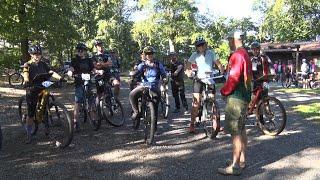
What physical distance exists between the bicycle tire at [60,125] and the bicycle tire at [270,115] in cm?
369

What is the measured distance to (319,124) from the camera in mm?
10336

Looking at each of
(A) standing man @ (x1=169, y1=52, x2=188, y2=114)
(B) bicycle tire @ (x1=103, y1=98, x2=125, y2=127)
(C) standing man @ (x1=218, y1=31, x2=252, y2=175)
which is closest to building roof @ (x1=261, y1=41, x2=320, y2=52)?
(A) standing man @ (x1=169, y1=52, x2=188, y2=114)

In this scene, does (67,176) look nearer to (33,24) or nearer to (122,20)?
(33,24)

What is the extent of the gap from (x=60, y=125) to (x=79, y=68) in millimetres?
1928

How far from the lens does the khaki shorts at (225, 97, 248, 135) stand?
6078 millimetres

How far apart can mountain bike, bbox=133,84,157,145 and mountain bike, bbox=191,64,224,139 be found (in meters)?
1.04

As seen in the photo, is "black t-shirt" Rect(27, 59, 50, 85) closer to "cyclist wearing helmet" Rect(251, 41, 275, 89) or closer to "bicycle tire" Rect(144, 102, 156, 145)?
"bicycle tire" Rect(144, 102, 156, 145)

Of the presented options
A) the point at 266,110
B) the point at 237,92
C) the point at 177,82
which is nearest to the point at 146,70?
the point at 266,110

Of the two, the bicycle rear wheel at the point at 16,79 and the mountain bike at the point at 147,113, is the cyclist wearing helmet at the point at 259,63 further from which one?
the bicycle rear wheel at the point at 16,79

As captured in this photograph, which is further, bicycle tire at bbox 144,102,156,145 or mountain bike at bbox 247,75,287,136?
mountain bike at bbox 247,75,287,136

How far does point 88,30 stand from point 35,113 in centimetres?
4237

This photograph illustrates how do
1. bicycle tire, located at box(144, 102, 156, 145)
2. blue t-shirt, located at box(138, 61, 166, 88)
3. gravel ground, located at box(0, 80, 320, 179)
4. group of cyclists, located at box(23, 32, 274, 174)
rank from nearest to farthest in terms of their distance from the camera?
gravel ground, located at box(0, 80, 320, 179), bicycle tire, located at box(144, 102, 156, 145), group of cyclists, located at box(23, 32, 274, 174), blue t-shirt, located at box(138, 61, 166, 88)

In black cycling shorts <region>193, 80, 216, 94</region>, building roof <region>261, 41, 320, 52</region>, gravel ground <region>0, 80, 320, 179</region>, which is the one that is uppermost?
building roof <region>261, 41, 320, 52</region>

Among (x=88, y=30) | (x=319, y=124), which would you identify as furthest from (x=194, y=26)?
(x=319, y=124)
